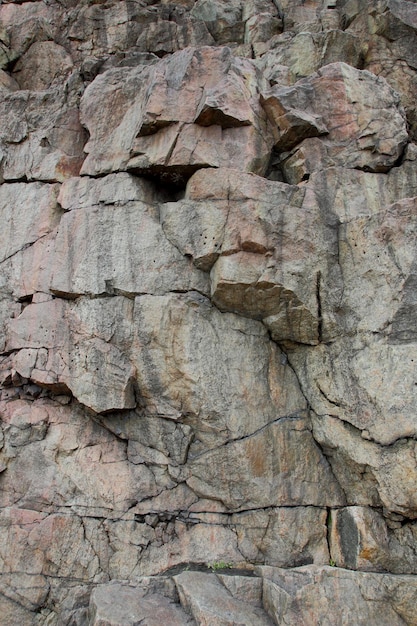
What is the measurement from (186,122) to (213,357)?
18.2ft

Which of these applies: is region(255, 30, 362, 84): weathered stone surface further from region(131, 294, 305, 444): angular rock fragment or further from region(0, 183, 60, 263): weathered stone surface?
region(131, 294, 305, 444): angular rock fragment

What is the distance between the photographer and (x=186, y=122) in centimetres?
1196

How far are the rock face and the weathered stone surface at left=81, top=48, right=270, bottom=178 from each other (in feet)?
0.18

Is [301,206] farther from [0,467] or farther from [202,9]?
[202,9]

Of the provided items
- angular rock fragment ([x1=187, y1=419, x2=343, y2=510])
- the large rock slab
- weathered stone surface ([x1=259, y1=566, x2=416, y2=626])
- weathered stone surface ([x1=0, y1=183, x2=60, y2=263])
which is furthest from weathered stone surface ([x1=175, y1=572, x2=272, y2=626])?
weathered stone surface ([x1=0, y1=183, x2=60, y2=263])

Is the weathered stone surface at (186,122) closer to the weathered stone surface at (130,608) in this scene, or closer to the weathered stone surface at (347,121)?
the weathered stone surface at (347,121)

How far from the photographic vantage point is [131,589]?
29.2ft

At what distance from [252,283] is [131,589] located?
6.01 m

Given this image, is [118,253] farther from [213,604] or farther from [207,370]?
[213,604]

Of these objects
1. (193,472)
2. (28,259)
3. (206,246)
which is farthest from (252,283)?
(28,259)

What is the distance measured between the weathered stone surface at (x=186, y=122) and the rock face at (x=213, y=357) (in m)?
0.06

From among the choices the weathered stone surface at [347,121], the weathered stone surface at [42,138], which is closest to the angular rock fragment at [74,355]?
the weathered stone surface at [42,138]

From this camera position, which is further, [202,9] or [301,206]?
[202,9]

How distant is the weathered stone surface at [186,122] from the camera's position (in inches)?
463
